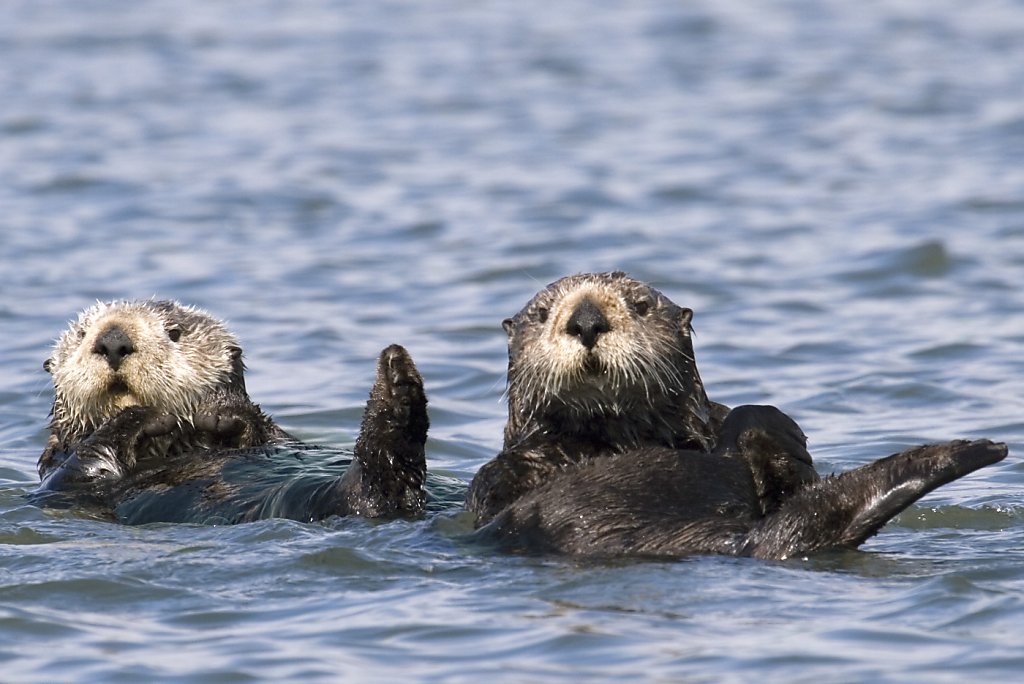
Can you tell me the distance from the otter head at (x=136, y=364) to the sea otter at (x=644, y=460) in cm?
171

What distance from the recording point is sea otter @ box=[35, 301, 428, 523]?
6430 millimetres

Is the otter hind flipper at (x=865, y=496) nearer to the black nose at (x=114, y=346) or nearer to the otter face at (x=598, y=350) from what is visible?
the otter face at (x=598, y=350)

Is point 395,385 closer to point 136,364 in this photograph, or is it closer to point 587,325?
point 587,325

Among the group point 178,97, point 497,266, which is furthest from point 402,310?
point 178,97

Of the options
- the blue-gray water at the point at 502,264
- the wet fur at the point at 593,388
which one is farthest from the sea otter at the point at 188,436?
the wet fur at the point at 593,388

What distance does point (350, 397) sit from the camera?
9.83 meters

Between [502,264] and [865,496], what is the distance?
315 inches

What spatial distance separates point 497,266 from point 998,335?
12.8 feet

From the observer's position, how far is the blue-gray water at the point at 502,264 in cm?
505

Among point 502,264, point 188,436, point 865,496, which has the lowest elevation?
point 865,496

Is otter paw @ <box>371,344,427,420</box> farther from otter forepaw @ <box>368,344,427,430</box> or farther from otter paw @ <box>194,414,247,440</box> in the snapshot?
otter paw @ <box>194,414,247,440</box>

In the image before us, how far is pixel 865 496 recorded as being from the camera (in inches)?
204

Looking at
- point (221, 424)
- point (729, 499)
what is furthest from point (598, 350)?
point (221, 424)

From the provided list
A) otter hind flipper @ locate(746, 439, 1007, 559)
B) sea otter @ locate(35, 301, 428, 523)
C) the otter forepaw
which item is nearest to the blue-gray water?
otter hind flipper @ locate(746, 439, 1007, 559)
